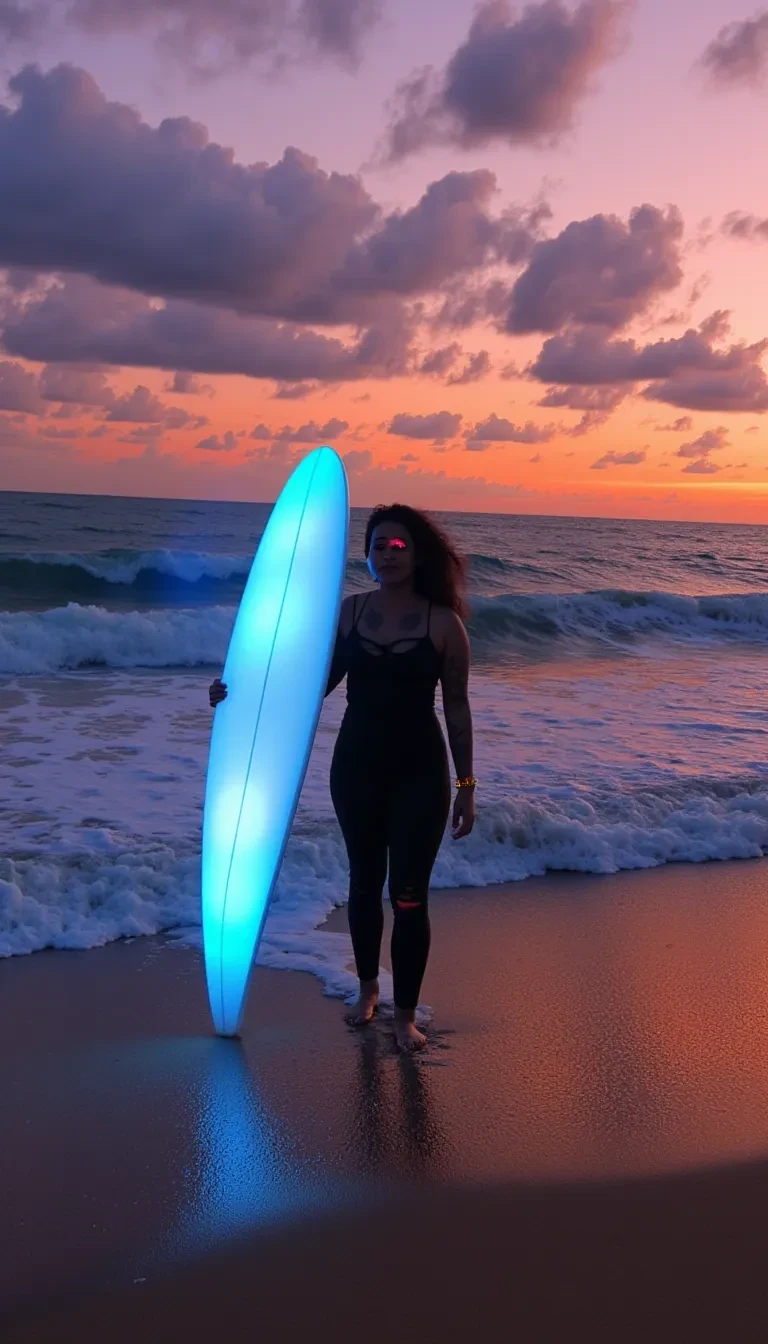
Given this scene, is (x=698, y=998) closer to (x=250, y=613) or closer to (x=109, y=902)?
(x=250, y=613)

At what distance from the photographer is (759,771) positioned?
22.6 ft

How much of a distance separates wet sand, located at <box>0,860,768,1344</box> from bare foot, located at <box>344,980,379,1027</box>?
0.07 m

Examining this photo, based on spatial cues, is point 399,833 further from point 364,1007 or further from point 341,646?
point 364,1007

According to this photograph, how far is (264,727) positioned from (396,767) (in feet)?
1.39

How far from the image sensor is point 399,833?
3.11 m

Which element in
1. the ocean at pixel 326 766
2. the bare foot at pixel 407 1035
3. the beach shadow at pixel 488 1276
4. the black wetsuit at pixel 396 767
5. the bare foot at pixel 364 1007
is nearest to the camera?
the beach shadow at pixel 488 1276

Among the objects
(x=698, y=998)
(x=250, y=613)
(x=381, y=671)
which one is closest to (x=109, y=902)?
(x=250, y=613)

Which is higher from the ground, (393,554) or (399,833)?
(393,554)

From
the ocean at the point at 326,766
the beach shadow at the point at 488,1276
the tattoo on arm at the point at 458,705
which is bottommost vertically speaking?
the ocean at the point at 326,766

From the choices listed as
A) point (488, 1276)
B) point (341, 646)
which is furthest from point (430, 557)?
point (488, 1276)

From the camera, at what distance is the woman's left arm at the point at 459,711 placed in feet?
10.2

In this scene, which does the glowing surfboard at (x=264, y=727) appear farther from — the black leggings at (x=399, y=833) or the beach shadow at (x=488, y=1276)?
the beach shadow at (x=488, y=1276)

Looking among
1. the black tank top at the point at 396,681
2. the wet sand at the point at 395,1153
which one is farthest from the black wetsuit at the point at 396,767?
the wet sand at the point at 395,1153

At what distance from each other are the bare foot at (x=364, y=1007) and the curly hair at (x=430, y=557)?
1.18 m
